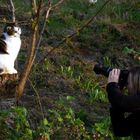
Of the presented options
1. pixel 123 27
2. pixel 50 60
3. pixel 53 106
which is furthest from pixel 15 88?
pixel 123 27

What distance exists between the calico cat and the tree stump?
15 cm

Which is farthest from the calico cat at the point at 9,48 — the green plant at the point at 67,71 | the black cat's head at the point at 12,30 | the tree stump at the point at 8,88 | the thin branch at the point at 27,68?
the green plant at the point at 67,71

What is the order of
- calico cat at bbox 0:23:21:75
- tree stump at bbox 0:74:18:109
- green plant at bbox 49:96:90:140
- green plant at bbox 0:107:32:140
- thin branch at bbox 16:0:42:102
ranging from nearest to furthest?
green plant at bbox 0:107:32:140
green plant at bbox 49:96:90:140
thin branch at bbox 16:0:42:102
tree stump at bbox 0:74:18:109
calico cat at bbox 0:23:21:75

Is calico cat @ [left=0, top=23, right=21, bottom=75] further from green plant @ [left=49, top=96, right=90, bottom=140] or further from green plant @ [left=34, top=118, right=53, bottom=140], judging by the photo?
green plant @ [left=34, top=118, right=53, bottom=140]

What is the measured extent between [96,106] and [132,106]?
3.17m

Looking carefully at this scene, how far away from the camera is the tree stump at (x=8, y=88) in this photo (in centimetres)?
676

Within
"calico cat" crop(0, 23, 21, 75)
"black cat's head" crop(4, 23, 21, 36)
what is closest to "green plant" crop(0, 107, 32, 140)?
"calico cat" crop(0, 23, 21, 75)

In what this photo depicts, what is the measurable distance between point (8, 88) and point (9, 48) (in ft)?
2.08

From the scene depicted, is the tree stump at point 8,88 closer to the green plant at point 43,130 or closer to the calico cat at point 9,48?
the calico cat at point 9,48

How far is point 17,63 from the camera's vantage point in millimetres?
8188

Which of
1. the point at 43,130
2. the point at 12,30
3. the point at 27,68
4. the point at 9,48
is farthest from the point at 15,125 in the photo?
the point at 12,30

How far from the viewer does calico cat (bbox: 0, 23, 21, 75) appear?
7477 millimetres

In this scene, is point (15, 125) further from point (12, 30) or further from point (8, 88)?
point (12, 30)

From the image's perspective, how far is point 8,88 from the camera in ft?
23.2
